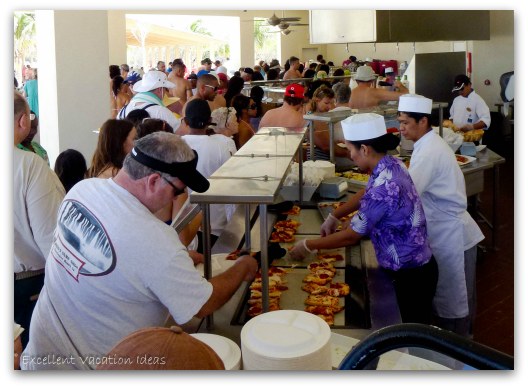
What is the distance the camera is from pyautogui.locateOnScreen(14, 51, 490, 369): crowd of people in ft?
4.74

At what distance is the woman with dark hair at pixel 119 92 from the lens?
157 inches

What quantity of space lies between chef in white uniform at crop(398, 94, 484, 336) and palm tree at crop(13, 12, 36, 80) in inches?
62.4

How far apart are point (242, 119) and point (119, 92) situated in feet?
2.94

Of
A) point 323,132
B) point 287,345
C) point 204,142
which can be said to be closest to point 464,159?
point 323,132

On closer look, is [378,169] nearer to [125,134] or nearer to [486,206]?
[125,134]

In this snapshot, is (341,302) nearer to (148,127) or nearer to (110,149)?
(110,149)

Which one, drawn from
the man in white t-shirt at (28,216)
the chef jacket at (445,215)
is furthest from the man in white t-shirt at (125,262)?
the chef jacket at (445,215)

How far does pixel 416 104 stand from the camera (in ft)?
9.39

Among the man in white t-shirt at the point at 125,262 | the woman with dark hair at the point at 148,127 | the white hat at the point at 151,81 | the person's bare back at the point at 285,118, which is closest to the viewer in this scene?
the man in white t-shirt at the point at 125,262

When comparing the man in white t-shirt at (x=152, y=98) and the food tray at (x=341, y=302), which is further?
the man in white t-shirt at (x=152, y=98)

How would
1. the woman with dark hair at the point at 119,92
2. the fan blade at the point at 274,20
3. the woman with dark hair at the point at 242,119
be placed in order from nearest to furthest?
the fan blade at the point at 274,20 < the woman with dark hair at the point at 119,92 < the woman with dark hair at the point at 242,119

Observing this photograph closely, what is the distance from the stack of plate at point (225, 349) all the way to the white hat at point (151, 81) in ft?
7.87

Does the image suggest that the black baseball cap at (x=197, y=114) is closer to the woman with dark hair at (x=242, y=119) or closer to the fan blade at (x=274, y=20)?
the fan blade at (x=274, y=20)

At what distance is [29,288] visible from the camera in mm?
1996
